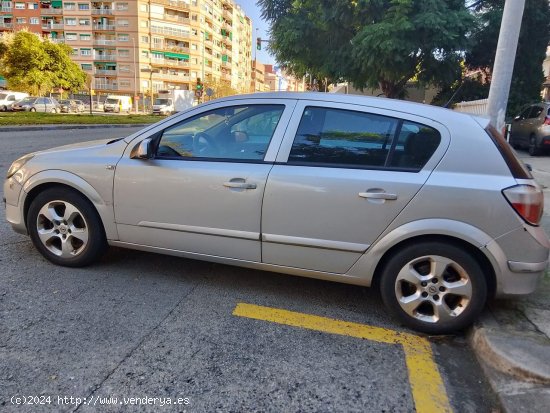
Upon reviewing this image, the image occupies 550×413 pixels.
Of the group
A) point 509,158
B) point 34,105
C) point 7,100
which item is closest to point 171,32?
point 34,105

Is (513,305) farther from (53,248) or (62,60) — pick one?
(62,60)

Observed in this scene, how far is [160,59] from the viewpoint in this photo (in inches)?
2972

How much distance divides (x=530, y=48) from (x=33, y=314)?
23.4m

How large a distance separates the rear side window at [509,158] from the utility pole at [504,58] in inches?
127

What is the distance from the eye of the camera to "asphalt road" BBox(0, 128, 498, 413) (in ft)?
7.11

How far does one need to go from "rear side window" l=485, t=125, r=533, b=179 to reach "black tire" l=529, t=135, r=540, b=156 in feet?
39.9

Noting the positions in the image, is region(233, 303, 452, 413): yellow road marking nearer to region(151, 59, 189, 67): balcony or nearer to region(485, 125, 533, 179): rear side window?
region(485, 125, 533, 179): rear side window

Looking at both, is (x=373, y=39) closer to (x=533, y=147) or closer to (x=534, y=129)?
(x=534, y=129)

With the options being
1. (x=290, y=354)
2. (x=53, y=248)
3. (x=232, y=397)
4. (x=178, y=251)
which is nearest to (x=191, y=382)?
(x=232, y=397)

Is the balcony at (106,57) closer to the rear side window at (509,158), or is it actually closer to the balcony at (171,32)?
the balcony at (171,32)

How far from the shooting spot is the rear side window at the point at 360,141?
2.85 meters

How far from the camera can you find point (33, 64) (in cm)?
4500

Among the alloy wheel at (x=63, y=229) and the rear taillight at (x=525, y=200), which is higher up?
the rear taillight at (x=525, y=200)

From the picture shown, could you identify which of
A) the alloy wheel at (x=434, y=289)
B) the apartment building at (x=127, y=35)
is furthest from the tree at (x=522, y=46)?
the apartment building at (x=127, y=35)
